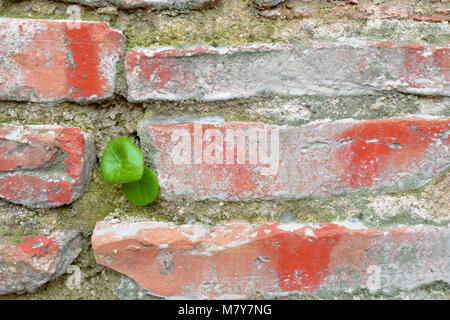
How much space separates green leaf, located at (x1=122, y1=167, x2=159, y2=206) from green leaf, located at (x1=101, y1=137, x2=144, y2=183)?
0.06 feet

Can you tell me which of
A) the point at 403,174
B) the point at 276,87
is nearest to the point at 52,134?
the point at 276,87

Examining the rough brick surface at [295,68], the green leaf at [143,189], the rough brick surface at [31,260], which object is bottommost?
the rough brick surface at [31,260]

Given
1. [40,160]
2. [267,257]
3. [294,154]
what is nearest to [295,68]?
[294,154]

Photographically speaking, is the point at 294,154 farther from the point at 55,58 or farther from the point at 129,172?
the point at 55,58

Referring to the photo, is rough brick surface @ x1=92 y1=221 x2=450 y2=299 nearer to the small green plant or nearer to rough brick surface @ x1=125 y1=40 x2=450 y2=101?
the small green plant

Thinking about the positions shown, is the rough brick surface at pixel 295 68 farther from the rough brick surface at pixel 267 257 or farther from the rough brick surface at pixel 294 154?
the rough brick surface at pixel 267 257

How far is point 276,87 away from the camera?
55cm

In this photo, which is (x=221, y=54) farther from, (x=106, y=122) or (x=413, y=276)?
(x=413, y=276)

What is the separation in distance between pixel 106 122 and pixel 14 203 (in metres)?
0.17

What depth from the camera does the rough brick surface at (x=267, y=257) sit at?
0.55 m

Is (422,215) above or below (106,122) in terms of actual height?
below

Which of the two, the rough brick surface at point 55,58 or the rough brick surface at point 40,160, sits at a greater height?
the rough brick surface at point 55,58

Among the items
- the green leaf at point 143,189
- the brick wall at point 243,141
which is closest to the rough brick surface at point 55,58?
the brick wall at point 243,141

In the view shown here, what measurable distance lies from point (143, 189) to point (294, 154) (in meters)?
0.22
